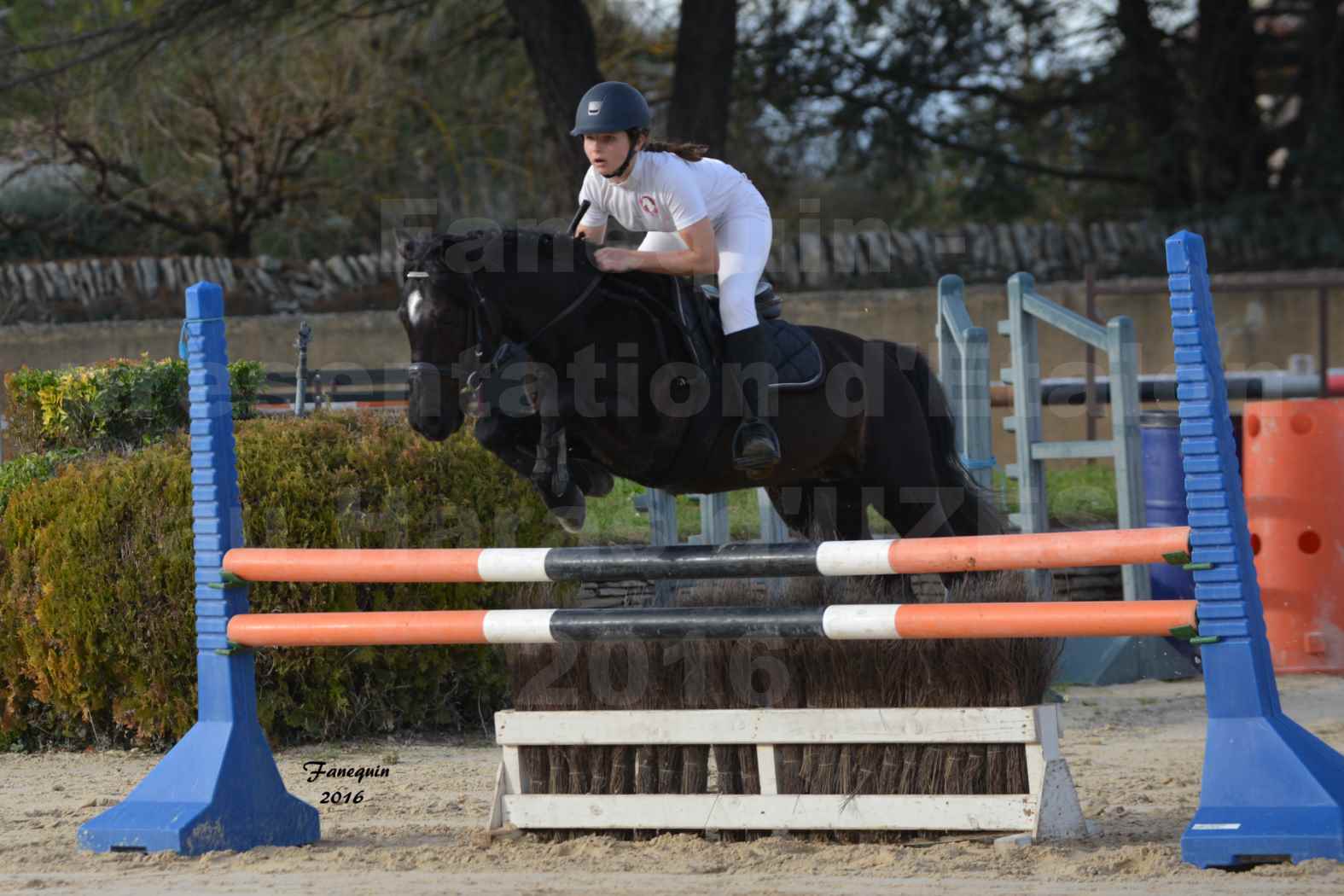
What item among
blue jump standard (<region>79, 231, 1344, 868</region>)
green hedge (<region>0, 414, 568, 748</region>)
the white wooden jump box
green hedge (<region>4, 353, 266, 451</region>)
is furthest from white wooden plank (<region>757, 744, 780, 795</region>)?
green hedge (<region>4, 353, 266, 451</region>)

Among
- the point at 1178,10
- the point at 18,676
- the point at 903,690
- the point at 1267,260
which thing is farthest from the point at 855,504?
the point at 1178,10

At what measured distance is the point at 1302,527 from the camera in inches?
270

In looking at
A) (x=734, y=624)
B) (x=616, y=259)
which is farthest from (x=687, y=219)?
(x=734, y=624)

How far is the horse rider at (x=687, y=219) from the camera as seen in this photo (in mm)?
3893

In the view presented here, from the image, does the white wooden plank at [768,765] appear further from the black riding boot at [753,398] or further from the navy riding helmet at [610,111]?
the navy riding helmet at [610,111]

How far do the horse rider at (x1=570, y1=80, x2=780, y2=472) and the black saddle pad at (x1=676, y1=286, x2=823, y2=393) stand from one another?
1.9 inches

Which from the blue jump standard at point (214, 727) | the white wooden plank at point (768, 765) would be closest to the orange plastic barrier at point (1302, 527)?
the white wooden plank at point (768, 765)

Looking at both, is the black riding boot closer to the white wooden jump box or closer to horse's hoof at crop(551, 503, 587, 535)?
horse's hoof at crop(551, 503, 587, 535)

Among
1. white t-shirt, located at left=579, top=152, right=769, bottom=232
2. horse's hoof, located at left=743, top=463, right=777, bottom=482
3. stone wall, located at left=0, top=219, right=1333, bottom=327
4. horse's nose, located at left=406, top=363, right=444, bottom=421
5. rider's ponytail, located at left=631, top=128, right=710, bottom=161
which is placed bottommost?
horse's hoof, located at left=743, top=463, right=777, bottom=482

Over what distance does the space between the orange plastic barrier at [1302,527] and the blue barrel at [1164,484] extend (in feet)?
1.03

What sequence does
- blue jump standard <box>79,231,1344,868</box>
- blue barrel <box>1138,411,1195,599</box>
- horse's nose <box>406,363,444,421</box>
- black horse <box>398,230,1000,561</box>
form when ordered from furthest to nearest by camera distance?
blue barrel <box>1138,411,1195,599</box>, black horse <box>398,230,1000,561</box>, horse's nose <box>406,363,444,421</box>, blue jump standard <box>79,231,1344,868</box>

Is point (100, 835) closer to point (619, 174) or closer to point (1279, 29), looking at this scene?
point (619, 174)

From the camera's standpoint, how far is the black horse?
3719 mm

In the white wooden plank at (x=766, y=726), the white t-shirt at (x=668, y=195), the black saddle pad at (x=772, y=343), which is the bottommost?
the white wooden plank at (x=766, y=726)
